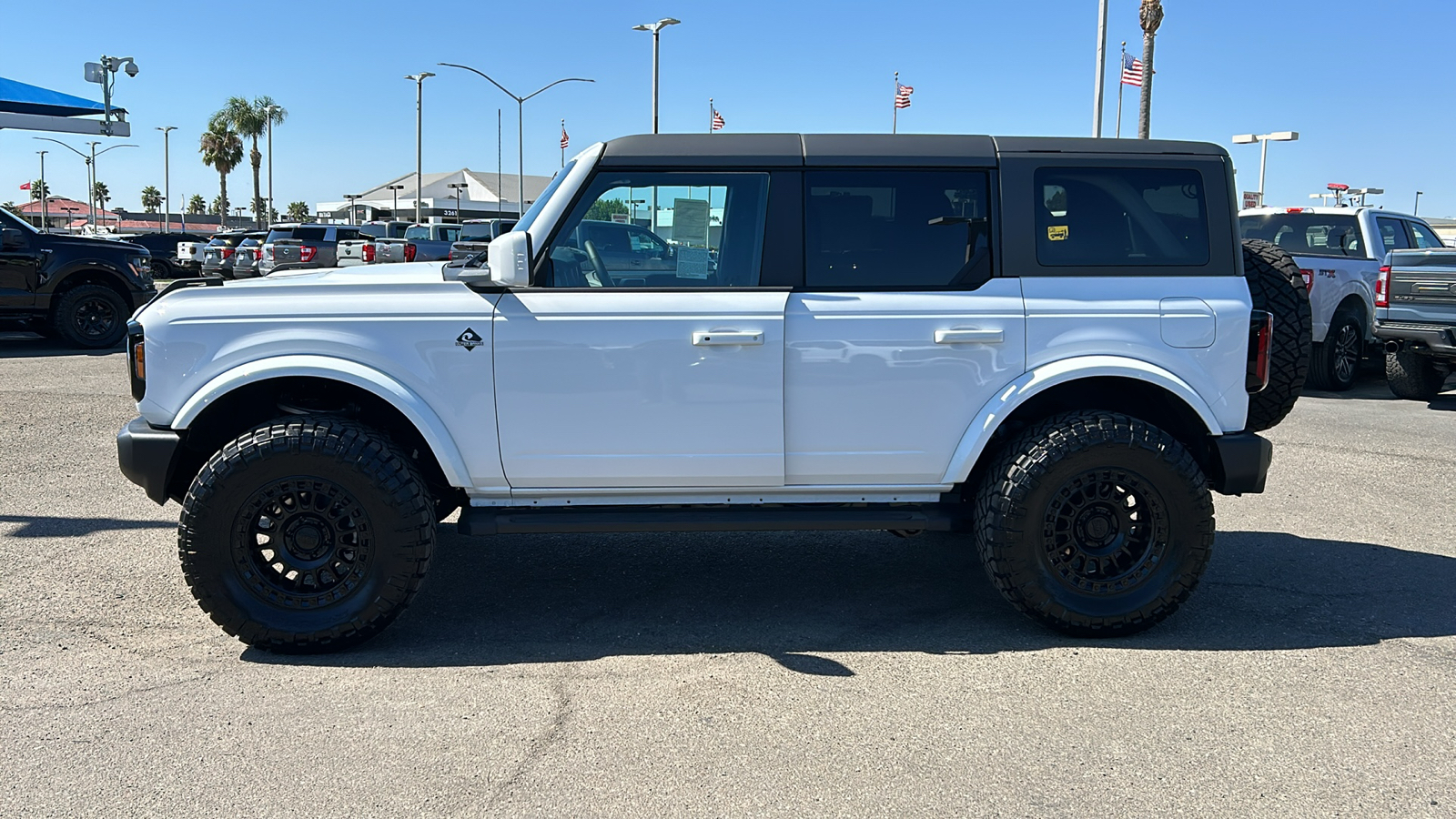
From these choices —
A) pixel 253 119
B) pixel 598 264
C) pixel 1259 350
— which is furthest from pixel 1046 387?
pixel 253 119

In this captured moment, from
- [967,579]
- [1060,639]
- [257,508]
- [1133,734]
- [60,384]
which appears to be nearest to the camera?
[1133,734]

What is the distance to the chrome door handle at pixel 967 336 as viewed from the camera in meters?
4.38

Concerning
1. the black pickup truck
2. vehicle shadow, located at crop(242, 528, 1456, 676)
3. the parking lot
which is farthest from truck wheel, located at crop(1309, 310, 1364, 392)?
the black pickup truck

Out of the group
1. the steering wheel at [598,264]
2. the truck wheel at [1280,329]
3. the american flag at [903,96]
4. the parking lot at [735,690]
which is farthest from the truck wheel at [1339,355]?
the american flag at [903,96]

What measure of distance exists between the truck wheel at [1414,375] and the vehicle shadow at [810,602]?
21.9 ft

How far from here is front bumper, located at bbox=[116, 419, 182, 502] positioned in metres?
4.29

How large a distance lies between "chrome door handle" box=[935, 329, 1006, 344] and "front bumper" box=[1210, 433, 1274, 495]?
Answer: 0.97m

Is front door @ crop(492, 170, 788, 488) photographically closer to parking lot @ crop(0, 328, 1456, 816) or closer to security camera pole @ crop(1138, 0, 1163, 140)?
parking lot @ crop(0, 328, 1456, 816)

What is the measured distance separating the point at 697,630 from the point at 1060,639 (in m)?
1.38

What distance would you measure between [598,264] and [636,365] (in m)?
0.44

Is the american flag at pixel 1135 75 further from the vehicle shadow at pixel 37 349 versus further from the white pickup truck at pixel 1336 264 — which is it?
the vehicle shadow at pixel 37 349

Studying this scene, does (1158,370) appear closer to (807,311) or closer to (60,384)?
(807,311)

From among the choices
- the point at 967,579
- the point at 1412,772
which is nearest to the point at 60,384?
the point at 967,579

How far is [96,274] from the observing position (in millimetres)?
15062
